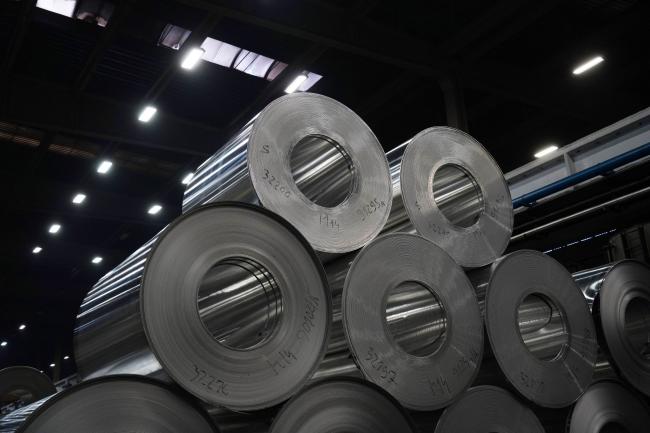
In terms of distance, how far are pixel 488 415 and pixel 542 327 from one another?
1.76 ft

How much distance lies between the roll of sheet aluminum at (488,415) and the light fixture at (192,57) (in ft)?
15.8

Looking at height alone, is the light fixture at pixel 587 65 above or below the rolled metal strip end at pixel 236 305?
above

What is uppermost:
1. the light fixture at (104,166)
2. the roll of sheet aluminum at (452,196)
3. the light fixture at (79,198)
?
the light fixture at (104,166)

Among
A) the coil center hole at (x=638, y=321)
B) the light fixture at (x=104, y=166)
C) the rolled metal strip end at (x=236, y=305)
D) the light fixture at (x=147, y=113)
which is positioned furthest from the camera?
the light fixture at (x=104, y=166)

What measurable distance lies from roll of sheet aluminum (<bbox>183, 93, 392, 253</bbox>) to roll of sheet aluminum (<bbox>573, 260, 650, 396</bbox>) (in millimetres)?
1021

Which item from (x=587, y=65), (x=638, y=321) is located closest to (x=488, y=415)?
(x=638, y=321)

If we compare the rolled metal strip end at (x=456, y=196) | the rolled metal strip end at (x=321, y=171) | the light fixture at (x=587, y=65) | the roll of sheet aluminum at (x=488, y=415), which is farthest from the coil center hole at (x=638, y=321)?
the light fixture at (x=587, y=65)

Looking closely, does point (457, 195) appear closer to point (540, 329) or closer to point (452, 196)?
point (452, 196)

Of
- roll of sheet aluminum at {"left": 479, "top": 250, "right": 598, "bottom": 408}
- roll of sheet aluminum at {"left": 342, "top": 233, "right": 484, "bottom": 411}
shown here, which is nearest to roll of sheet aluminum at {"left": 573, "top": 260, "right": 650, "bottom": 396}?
roll of sheet aluminum at {"left": 479, "top": 250, "right": 598, "bottom": 408}

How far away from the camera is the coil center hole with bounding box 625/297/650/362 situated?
2215 mm

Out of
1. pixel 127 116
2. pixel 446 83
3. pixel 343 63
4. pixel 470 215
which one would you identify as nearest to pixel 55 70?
pixel 127 116

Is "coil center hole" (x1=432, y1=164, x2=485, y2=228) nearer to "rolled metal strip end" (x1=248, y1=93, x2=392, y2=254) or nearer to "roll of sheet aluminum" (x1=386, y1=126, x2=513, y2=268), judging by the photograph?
"roll of sheet aluminum" (x1=386, y1=126, x2=513, y2=268)

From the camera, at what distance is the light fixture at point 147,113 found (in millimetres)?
6430

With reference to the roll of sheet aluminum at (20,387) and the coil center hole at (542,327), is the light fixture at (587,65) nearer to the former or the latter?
the coil center hole at (542,327)
